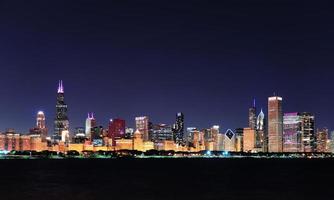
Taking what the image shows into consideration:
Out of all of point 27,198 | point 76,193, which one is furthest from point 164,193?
point 27,198

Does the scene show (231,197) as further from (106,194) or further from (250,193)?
(106,194)

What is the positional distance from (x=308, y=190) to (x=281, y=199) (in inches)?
648

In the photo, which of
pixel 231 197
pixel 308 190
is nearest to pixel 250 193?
pixel 231 197

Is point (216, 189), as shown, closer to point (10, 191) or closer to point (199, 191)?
point (199, 191)

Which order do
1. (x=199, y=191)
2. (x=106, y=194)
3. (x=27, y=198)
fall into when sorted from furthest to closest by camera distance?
(x=199, y=191) → (x=106, y=194) → (x=27, y=198)

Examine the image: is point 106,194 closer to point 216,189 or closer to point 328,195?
point 216,189

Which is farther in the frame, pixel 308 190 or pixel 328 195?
pixel 308 190

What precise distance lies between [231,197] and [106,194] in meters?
16.3

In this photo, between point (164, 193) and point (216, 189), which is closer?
point (164, 193)

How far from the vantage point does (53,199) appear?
233 ft

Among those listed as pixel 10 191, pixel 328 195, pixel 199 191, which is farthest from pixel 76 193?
pixel 328 195

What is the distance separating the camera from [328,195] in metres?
77.6

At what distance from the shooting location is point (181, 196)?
73625mm

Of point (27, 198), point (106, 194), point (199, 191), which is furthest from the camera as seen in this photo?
point (199, 191)
